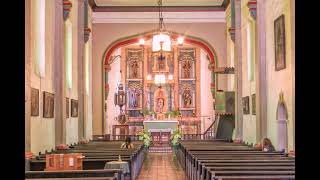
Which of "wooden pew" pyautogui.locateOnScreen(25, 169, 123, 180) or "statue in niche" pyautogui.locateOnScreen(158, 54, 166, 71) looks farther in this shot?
"statue in niche" pyautogui.locateOnScreen(158, 54, 166, 71)

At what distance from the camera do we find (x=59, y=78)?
14461 mm

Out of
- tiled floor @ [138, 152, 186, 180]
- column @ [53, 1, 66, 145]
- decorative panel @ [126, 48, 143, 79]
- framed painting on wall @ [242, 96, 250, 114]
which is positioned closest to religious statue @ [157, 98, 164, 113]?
decorative panel @ [126, 48, 143, 79]

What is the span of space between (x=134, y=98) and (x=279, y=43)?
16.3m

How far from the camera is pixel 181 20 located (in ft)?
78.3

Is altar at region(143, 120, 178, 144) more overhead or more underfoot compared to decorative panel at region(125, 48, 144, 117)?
more underfoot

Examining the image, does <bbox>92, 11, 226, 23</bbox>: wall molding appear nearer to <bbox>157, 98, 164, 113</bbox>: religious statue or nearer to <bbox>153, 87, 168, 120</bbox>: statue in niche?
<bbox>153, 87, 168, 120</bbox>: statue in niche

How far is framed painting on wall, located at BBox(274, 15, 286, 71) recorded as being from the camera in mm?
12469

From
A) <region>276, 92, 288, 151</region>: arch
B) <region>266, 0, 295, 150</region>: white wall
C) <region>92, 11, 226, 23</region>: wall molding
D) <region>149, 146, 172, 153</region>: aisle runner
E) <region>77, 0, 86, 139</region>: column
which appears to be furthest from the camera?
<region>92, 11, 226, 23</region>: wall molding

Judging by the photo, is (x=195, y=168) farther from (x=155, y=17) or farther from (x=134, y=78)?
(x=134, y=78)

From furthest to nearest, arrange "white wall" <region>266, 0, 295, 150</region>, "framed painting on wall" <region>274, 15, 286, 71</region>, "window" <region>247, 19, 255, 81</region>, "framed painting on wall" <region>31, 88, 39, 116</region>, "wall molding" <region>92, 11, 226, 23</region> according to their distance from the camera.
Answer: "wall molding" <region>92, 11, 226, 23</region>
"window" <region>247, 19, 255, 81</region>
"framed painting on wall" <region>274, 15, 286, 71</region>
"white wall" <region>266, 0, 295, 150</region>
"framed painting on wall" <region>31, 88, 39, 116</region>

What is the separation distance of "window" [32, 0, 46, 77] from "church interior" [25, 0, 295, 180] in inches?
1.0

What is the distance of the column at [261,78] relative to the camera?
47.5 feet

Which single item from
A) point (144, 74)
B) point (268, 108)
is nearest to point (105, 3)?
point (144, 74)
